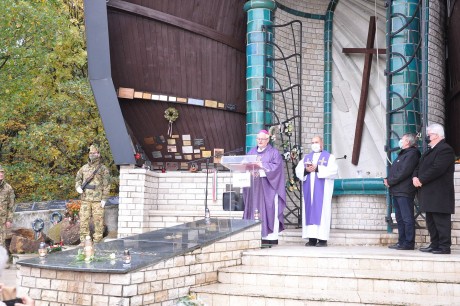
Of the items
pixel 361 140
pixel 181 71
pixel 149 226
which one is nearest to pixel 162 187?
pixel 149 226

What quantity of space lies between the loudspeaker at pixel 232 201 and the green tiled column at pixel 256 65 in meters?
1.36

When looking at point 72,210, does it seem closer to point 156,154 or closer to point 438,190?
point 156,154

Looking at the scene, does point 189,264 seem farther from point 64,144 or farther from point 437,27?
point 64,144

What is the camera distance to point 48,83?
1756 centimetres

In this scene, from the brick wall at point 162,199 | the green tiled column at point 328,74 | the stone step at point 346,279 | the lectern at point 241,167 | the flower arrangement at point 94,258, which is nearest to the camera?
the flower arrangement at point 94,258

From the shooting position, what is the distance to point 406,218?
7.41m

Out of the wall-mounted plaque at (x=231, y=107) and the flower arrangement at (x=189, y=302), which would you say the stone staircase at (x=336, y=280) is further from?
the wall-mounted plaque at (x=231, y=107)

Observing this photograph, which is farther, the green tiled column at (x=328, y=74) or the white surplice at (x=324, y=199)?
the green tiled column at (x=328, y=74)

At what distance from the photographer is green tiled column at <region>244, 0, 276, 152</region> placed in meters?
10.5

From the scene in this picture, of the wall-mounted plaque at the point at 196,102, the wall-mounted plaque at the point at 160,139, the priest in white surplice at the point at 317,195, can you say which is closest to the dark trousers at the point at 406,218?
the priest in white surplice at the point at 317,195

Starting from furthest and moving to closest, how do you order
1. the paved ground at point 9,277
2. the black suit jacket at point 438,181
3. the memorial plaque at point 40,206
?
1. the memorial plaque at point 40,206
2. the paved ground at point 9,277
3. the black suit jacket at point 438,181

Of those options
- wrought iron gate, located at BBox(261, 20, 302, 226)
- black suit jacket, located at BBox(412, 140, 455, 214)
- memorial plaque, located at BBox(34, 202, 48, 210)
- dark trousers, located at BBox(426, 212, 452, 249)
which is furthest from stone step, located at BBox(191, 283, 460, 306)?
memorial plaque, located at BBox(34, 202, 48, 210)

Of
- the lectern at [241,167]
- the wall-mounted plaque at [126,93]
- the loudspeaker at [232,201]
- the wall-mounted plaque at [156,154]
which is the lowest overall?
the loudspeaker at [232,201]

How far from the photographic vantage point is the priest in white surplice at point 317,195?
8.27 meters
